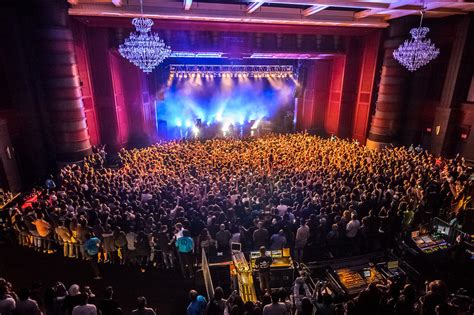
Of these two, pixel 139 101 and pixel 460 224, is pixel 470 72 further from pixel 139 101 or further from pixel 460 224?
pixel 139 101

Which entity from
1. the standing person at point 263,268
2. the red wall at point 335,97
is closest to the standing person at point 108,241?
the standing person at point 263,268

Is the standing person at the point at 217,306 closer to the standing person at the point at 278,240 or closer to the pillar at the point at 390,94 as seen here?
the standing person at the point at 278,240

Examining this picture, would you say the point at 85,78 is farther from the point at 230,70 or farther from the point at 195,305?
the point at 195,305

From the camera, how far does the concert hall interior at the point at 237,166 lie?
6367 mm

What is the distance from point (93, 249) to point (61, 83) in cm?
842

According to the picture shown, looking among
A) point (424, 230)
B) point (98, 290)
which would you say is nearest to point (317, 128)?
point (424, 230)

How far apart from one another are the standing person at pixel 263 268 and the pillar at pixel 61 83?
10.1 metres

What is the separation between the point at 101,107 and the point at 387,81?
15.4 metres

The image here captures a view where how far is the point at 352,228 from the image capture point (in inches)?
293

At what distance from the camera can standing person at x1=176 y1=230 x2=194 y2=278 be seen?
6551 millimetres

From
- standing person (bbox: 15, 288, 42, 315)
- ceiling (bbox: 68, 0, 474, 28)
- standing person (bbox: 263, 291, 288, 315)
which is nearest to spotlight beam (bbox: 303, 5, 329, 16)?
ceiling (bbox: 68, 0, 474, 28)

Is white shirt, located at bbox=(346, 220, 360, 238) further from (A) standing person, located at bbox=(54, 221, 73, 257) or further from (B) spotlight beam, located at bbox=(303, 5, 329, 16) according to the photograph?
(B) spotlight beam, located at bbox=(303, 5, 329, 16)

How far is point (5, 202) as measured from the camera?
1048 cm

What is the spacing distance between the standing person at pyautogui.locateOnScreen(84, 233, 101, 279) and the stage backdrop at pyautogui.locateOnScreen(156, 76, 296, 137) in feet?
53.9
